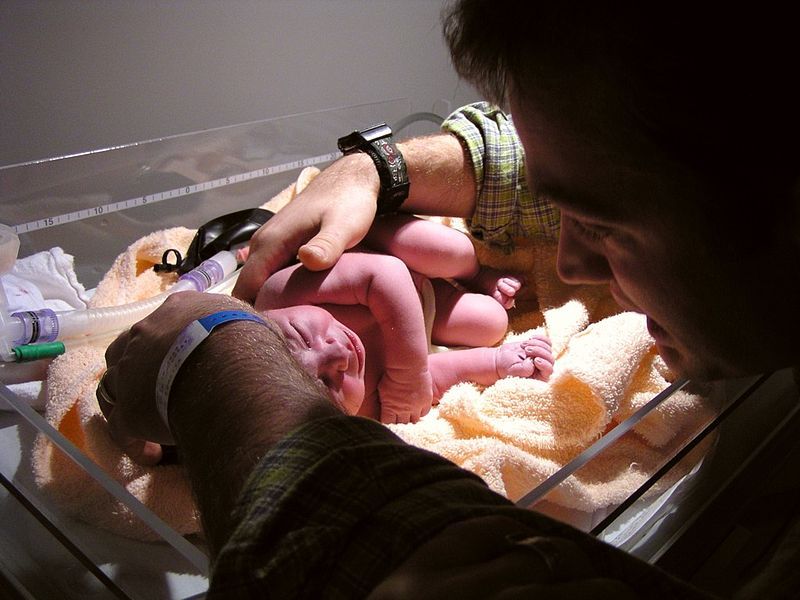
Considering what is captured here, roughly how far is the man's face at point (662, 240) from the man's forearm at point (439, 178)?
27.9 inches

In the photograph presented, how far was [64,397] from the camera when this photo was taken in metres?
1.08

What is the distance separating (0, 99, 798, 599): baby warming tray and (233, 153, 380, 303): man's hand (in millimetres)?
329

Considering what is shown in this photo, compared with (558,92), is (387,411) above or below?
below

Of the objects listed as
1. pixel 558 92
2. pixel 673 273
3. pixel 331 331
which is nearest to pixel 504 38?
pixel 558 92

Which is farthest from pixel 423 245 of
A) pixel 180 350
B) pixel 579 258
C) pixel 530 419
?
pixel 180 350

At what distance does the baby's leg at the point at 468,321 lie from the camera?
4.38ft

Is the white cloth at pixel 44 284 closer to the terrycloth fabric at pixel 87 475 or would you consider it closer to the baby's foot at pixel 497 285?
the terrycloth fabric at pixel 87 475

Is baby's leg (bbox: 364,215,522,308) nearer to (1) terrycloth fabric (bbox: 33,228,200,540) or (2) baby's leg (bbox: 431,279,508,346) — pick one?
(2) baby's leg (bbox: 431,279,508,346)

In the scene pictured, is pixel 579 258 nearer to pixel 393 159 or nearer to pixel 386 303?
pixel 386 303

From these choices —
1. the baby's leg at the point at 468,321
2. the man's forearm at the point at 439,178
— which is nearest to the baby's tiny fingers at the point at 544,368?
the baby's leg at the point at 468,321

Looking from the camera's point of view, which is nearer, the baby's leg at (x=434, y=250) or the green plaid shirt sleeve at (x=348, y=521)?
the green plaid shirt sleeve at (x=348, y=521)

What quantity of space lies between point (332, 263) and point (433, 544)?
0.73 metres

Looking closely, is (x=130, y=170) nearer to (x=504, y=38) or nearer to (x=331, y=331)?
(x=331, y=331)

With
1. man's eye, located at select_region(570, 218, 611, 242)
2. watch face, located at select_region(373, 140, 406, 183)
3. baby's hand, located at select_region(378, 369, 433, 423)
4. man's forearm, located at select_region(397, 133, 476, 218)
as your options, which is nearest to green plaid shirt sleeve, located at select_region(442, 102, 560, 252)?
man's forearm, located at select_region(397, 133, 476, 218)
